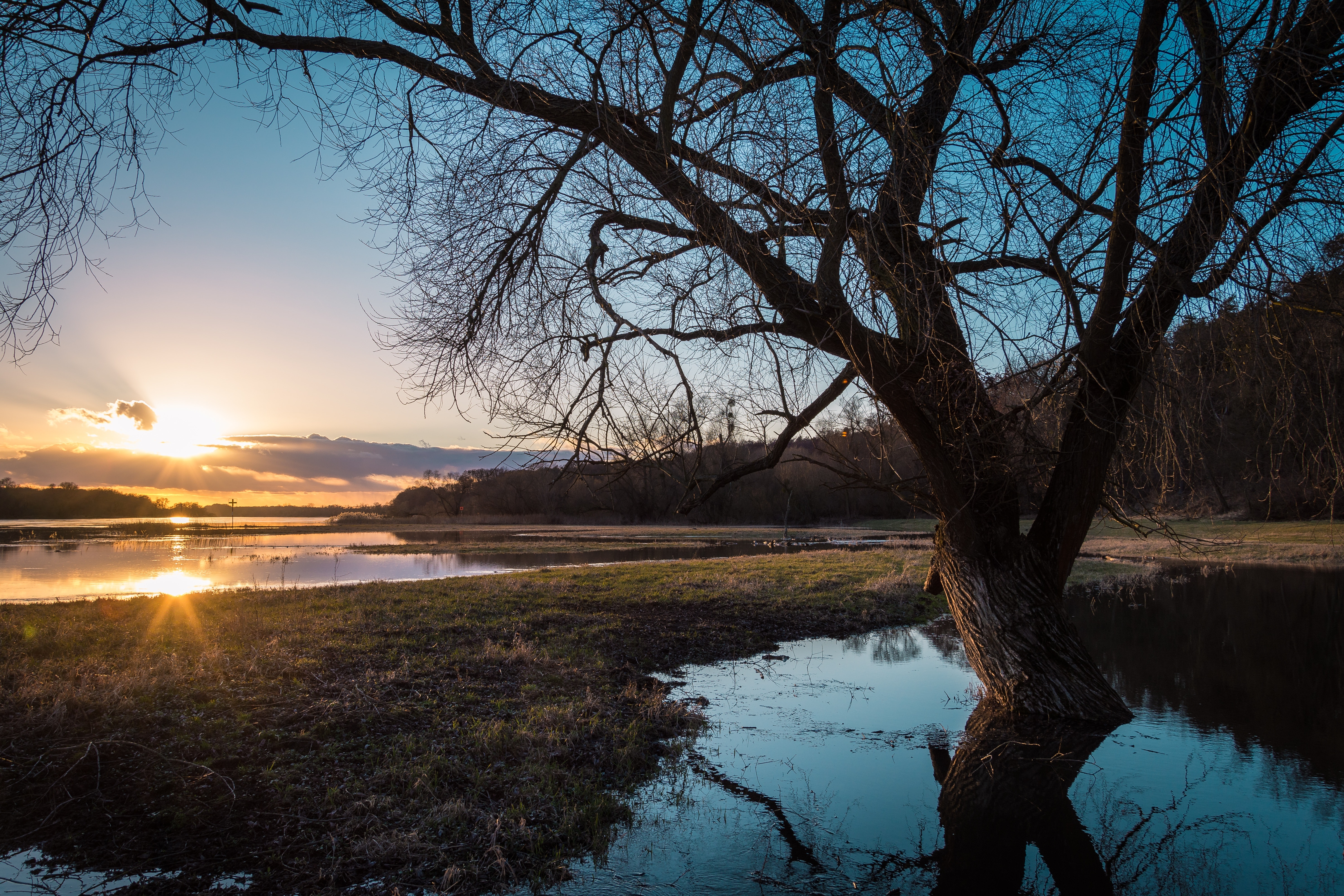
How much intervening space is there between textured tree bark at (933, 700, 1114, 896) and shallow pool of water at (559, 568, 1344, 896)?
0.7 inches

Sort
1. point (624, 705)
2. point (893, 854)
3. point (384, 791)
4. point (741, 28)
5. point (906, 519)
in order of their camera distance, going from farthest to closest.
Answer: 1. point (906, 519)
2. point (624, 705)
3. point (384, 791)
4. point (893, 854)
5. point (741, 28)

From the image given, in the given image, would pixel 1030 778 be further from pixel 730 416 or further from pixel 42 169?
pixel 42 169

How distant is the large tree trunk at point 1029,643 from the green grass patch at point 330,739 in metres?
2.93

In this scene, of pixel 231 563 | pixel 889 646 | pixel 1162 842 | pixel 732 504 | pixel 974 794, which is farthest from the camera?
pixel 732 504

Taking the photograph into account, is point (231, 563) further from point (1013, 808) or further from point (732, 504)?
point (732, 504)

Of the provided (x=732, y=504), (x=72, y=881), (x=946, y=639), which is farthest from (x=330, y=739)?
(x=732, y=504)

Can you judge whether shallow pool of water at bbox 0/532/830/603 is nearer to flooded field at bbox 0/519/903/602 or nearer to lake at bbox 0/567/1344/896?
flooded field at bbox 0/519/903/602

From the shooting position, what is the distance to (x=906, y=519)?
233ft

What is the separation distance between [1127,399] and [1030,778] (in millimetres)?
3090

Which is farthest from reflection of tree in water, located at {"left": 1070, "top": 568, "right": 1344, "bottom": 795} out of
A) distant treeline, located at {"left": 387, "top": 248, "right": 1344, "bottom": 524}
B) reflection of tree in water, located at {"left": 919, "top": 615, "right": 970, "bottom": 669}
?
distant treeline, located at {"left": 387, "top": 248, "right": 1344, "bottom": 524}

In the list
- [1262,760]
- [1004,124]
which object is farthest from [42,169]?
[1262,760]

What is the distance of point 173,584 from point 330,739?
19446 mm

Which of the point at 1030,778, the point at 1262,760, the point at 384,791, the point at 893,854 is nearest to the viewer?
the point at 893,854

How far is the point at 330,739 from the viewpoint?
5.91 meters
